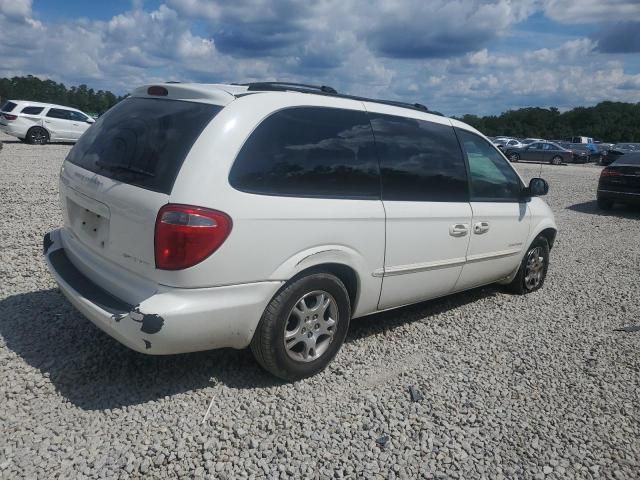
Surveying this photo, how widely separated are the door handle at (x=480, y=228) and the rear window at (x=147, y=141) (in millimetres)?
2507

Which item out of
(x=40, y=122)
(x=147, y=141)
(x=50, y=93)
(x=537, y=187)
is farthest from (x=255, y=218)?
(x=50, y=93)

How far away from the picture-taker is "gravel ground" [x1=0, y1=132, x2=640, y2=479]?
281cm

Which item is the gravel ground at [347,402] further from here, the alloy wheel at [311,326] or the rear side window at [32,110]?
the rear side window at [32,110]

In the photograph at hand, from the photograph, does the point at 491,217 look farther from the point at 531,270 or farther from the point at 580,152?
the point at 580,152

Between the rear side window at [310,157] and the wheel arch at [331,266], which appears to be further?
the wheel arch at [331,266]

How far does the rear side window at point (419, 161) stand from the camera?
3.88m

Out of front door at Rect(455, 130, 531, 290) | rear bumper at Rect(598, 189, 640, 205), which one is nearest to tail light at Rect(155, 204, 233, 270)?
front door at Rect(455, 130, 531, 290)

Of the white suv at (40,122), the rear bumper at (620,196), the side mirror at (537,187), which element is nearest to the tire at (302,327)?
the side mirror at (537,187)

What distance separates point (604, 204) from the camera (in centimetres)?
1298

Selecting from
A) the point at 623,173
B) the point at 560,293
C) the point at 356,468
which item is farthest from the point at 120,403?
the point at 623,173

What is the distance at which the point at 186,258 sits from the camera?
2.87 m

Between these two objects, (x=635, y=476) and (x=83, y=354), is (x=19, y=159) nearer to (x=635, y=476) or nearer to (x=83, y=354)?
(x=83, y=354)

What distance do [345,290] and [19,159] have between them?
599 inches

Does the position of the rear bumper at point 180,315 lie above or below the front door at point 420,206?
below
